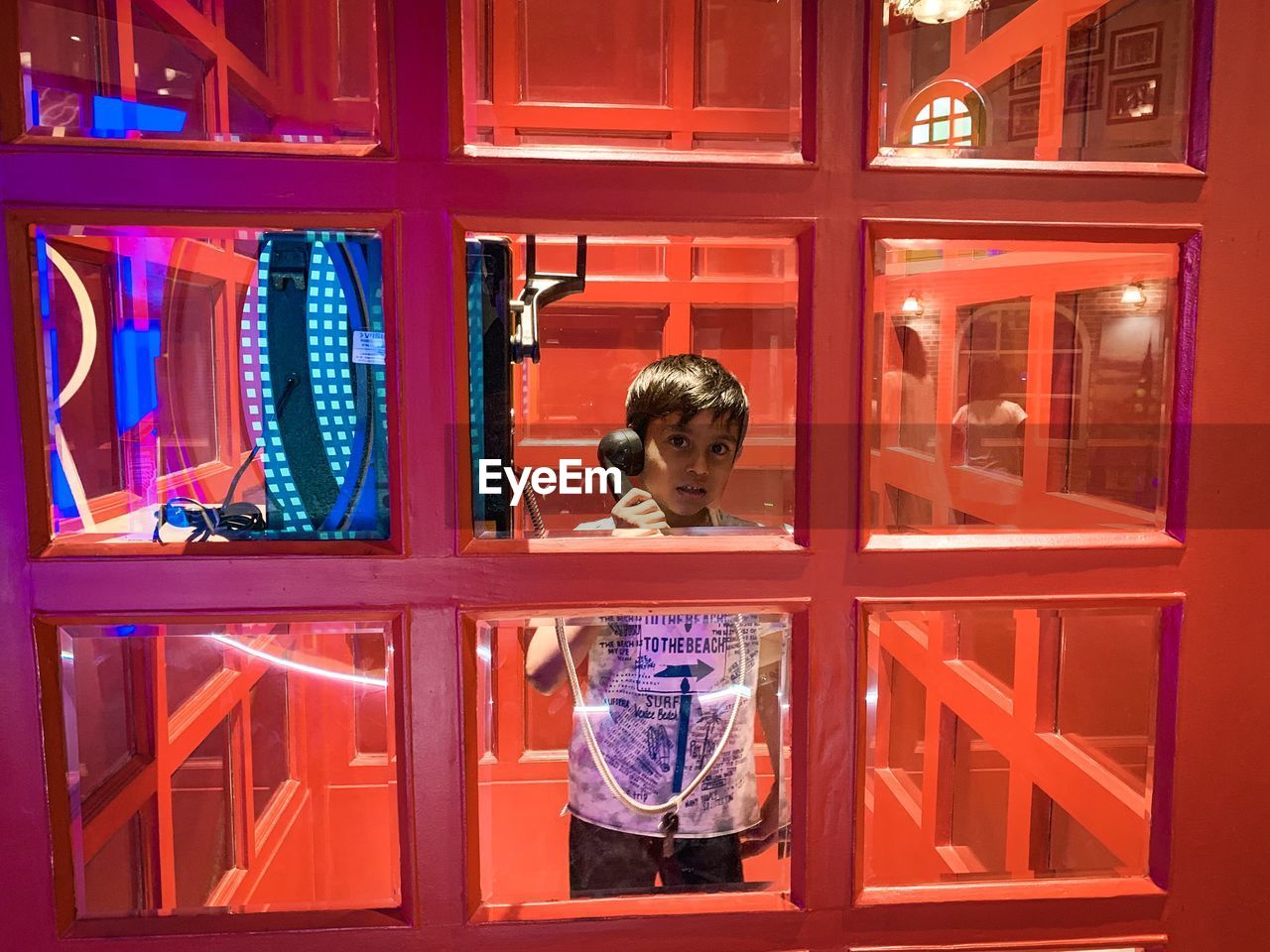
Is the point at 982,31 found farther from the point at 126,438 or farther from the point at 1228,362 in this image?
the point at 126,438

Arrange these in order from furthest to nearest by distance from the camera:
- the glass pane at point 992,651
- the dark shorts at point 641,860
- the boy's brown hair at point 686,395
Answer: the glass pane at point 992,651, the dark shorts at point 641,860, the boy's brown hair at point 686,395

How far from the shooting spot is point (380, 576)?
0.73m

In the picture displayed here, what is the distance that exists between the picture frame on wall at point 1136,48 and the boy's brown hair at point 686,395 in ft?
1.71

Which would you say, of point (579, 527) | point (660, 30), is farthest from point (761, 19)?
point (579, 527)

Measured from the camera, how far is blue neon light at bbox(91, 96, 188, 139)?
72 centimetres

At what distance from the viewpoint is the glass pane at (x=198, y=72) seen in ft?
2.32

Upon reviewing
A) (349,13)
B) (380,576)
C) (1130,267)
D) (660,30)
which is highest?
(660,30)

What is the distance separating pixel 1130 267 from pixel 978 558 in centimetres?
36

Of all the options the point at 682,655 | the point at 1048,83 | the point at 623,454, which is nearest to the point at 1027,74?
the point at 1048,83

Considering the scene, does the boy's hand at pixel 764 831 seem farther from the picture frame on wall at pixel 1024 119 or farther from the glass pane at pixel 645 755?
the picture frame on wall at pixel 1024 119

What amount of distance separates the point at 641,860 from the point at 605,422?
1.70ft

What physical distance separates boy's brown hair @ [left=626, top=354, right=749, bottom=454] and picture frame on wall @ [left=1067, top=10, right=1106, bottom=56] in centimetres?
51

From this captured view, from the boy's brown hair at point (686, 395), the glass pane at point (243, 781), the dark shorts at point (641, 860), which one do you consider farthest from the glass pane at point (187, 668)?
the boy's brown hair at point (686, 395)

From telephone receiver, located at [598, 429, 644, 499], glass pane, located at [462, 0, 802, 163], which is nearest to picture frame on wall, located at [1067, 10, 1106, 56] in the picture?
glass pane, located at [462, 0, 802, 163]
